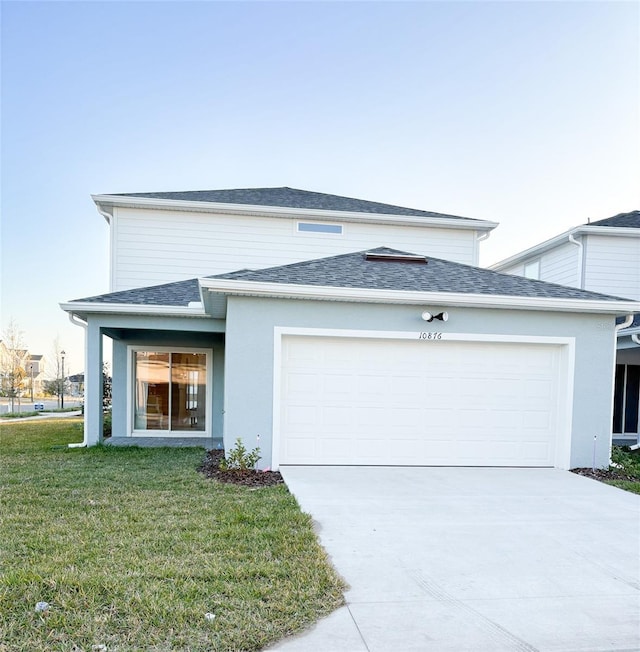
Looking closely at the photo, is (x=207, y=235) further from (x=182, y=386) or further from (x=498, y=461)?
(x=498, y=461)

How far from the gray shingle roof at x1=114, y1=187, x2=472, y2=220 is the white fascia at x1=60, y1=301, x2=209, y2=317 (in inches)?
150

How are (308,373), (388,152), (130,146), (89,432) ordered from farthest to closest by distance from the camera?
(388,152) → (130,146) → (89,432) → (308,373)

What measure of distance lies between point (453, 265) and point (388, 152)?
7539 mm

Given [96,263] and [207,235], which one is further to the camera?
[96,263]

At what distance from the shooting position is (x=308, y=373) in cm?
696

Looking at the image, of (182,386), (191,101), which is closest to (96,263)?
(191,101)

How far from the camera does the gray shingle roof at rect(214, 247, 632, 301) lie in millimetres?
6922

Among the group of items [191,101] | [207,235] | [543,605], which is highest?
[191,101]

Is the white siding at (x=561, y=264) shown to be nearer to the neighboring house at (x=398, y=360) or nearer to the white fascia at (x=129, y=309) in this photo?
the neighboring house at (x=398, y=360)

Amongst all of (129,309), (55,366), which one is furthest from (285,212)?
(55,366)

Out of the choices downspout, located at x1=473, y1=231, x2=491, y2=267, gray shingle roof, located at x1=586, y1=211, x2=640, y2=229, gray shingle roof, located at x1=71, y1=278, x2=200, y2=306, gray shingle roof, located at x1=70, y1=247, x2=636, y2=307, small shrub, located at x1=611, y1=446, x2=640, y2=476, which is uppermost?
gray shingle roof, located at x1=586, y1=211, x2=640, y2=229

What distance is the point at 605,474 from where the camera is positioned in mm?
6984

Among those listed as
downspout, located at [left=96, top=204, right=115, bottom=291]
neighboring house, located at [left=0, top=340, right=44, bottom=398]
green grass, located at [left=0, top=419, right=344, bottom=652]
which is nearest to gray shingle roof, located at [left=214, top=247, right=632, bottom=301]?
green grass, located at [left=0, top=419, right=344, bottom=652]

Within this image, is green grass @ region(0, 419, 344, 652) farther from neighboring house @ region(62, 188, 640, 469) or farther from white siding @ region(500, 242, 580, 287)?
white siding @ region(500, 242, 580, 287)
